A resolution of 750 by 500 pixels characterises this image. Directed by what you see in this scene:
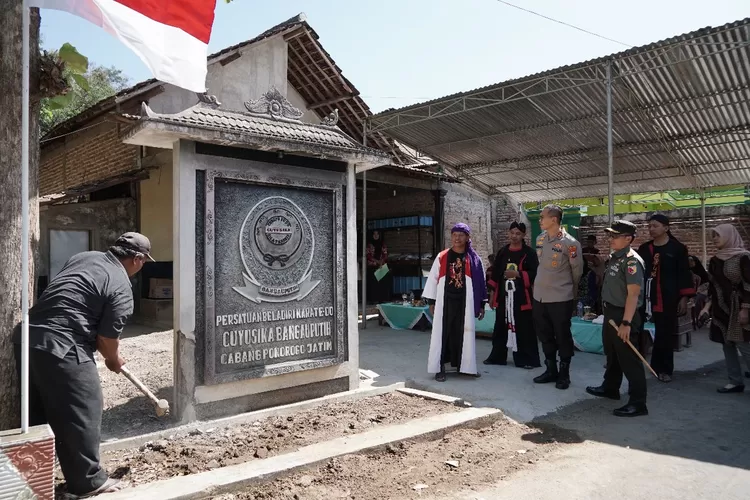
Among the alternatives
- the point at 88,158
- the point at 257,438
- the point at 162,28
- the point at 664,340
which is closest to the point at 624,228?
the point at 664,340

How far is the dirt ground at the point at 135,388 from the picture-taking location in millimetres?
4348

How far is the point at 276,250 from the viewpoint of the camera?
4938 millimetres

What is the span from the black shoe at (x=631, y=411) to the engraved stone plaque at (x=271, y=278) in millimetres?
2604

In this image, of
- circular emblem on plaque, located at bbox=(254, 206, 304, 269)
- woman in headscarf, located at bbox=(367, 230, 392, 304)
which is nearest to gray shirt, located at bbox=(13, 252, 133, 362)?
circular emblem on plaque, located at bbox=(254, 206, 304, 269)

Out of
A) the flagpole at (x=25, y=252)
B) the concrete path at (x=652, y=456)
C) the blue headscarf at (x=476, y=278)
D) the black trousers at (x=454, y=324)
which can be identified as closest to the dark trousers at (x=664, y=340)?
the concrete path at (x=652, y=456)

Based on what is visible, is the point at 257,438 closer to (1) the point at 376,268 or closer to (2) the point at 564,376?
(2) the point at 564,376

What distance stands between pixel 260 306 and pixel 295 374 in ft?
2.42

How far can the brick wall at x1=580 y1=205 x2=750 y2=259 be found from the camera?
11.8 metres

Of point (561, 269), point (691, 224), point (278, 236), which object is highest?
point (691, 224)

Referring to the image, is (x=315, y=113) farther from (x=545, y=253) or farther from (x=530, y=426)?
(x=530, y=426)

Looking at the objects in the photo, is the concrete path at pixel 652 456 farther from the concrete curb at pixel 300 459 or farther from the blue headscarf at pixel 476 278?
the blue headscarf at pixel 476 278

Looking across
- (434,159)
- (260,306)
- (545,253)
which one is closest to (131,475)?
(260,306)

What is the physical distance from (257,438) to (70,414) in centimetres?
144

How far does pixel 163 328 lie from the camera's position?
1023 centimetres
